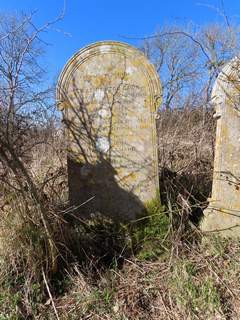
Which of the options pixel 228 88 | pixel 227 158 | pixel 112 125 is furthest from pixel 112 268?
pixel 228 88

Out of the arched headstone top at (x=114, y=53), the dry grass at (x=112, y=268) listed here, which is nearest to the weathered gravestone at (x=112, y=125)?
the arched headstone top at (x=114, y=53)

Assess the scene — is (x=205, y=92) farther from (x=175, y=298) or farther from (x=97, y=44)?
(x=175, y=298)

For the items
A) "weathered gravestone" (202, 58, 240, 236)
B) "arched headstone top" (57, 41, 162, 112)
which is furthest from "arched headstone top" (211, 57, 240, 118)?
"arched headstone top" (57, 41, 162, 112)

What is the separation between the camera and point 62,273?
305 cm

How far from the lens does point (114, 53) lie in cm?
390

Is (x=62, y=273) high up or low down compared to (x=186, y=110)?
down

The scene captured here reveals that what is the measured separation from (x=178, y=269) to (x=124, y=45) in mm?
2461

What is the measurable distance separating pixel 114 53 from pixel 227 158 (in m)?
1.71

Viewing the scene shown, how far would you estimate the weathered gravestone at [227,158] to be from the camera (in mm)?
3584

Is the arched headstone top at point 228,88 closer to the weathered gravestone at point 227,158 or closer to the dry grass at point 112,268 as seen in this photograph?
the weathered gravestone at point 227,158

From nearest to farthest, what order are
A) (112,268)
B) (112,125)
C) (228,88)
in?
(112,268) < (228,88) < (112,125)

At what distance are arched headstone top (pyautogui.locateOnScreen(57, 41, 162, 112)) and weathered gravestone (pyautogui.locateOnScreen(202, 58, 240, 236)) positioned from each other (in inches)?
25.8

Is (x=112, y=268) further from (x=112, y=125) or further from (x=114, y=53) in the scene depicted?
(x=114, y=53)

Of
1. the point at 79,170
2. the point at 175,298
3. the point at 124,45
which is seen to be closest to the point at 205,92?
the point at 124,45
